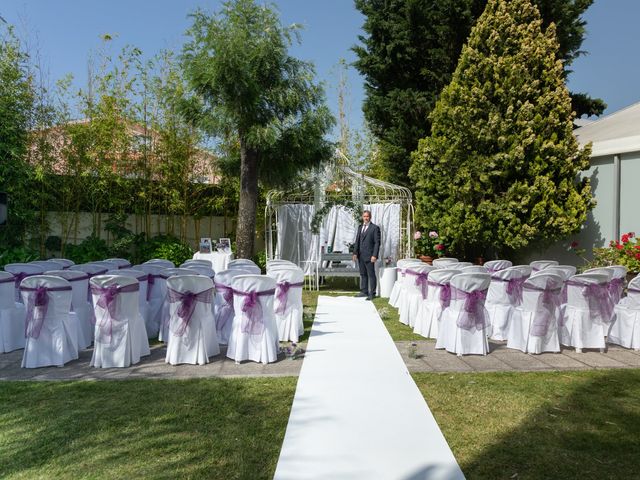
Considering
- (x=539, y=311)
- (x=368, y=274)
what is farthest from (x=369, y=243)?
(x=539, y=311)

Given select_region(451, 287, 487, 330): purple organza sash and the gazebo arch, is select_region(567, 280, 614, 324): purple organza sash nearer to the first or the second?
select_region(451, 287, 487, 330): purple organza sash

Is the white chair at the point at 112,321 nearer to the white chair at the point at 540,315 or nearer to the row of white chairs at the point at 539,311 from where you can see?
the row of white chairs at the point at 539,311

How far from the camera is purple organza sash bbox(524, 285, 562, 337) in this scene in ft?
18.0

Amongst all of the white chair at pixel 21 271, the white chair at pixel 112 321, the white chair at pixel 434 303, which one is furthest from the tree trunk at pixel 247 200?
the white chair at pixel 112 321

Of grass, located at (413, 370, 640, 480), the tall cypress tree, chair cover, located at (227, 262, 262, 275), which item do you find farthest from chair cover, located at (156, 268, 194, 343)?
the tall cypress tree

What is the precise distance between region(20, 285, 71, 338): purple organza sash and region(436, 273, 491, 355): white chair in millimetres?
4230

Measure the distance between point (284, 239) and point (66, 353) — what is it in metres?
7.73

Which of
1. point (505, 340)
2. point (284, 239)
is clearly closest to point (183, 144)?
point (284, 239)

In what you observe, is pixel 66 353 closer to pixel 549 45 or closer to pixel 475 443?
pixel 475 443

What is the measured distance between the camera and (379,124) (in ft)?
47.7

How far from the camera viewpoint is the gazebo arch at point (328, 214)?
12.1m

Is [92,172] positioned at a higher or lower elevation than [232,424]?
higher

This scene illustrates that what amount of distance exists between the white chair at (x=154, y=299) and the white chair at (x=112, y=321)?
1.45 m

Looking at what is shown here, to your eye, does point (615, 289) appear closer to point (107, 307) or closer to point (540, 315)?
point (540, 315)
